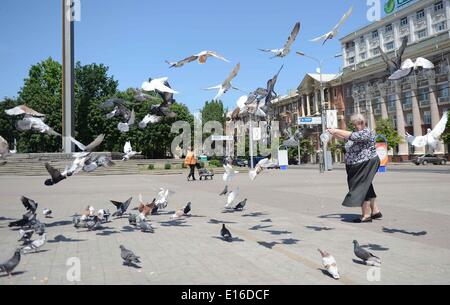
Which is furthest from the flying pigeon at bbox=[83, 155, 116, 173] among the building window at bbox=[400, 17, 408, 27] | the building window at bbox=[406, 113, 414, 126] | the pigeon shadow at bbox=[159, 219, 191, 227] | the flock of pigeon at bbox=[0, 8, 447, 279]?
the building window at bbox=[400, 17, 408, 27]

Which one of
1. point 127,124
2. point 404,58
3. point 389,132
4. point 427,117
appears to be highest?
point 404,58

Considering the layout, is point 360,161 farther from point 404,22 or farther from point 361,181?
point 404,22

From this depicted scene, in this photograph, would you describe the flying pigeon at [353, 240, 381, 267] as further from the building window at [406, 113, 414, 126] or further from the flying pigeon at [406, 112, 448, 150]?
the building window at [406, 113, 414, 126]

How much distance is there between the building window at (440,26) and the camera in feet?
175

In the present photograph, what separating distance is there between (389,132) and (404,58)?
1203 cm

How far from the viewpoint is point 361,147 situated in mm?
7949

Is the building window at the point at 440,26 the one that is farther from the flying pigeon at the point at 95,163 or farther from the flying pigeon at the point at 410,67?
the flying pigeon at the point at 95,163

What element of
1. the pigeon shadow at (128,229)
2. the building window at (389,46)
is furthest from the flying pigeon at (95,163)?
the building window at (389,46)

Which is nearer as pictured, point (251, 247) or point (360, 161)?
point (251, 247)

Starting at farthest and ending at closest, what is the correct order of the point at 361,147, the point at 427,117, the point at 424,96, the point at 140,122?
the point at 424,96 → the point at 427,117 → the point at 361,147 → the point at 140,122

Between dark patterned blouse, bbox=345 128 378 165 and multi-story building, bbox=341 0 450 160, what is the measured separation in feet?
138

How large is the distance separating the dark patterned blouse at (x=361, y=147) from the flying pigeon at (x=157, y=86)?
3.48 m

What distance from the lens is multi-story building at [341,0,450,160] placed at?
51375 mm

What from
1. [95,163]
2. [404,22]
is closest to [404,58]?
[404,22]
